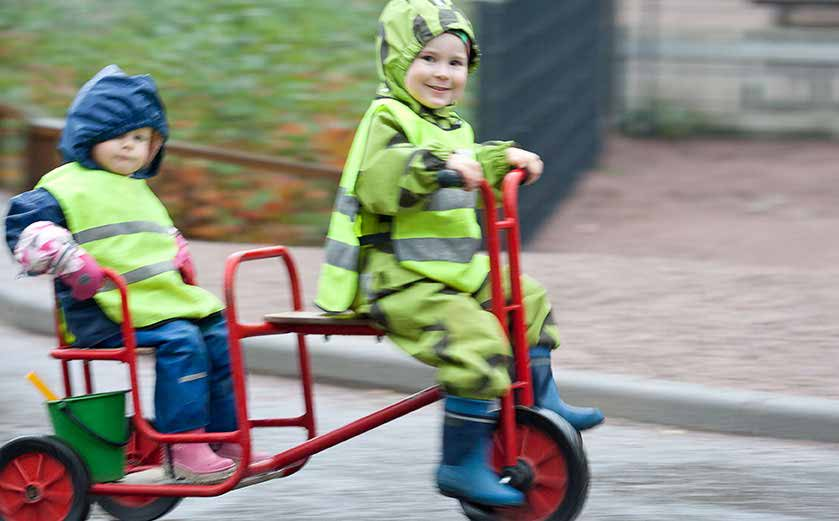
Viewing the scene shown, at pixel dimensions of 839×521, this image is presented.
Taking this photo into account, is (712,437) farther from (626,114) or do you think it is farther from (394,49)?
(626,114)

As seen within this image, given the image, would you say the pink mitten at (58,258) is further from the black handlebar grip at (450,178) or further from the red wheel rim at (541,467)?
the red wheel rim at (541,467)

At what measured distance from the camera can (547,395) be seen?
405 centimetres

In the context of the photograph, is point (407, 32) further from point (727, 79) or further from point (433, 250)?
point (727, 79)

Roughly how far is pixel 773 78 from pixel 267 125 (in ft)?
26.5

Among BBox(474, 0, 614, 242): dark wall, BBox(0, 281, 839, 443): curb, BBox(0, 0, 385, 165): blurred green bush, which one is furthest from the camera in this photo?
BBox(0, 0, 385, 165): blurred green bush

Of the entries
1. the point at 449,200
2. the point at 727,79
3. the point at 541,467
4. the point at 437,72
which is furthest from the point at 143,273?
the point at 727,79

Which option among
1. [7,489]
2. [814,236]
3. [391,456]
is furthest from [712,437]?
[814,236]

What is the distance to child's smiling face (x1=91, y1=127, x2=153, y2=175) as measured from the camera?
13.1 ft

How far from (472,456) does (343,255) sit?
0.64m

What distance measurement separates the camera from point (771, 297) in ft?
22.5

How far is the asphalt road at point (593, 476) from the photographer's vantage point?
438 centimetres

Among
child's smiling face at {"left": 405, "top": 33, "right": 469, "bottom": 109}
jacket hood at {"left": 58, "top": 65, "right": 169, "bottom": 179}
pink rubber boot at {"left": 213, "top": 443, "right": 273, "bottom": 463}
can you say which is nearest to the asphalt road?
pink rubber boot at {"left": 213, "top": 443, "right": 273, "bottom": 463}

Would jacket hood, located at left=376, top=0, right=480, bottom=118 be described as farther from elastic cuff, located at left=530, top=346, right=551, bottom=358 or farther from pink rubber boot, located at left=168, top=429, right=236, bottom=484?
pink rubber boot, located at left=168, top=429, right=236, bottom=484

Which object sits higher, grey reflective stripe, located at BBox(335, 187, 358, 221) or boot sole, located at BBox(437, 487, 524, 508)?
grey reflective stripe, located at BBox(335, 187, 358, 221)
